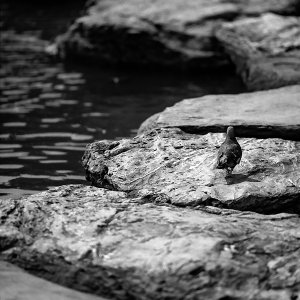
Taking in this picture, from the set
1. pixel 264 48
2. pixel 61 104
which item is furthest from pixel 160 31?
pixel 61 104

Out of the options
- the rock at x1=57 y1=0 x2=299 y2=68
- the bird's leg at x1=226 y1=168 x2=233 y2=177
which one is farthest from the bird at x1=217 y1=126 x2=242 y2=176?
the rock at x1=57 y1=0 x2=299 y2=68

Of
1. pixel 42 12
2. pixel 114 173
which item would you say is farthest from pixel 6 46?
pixel 114 173

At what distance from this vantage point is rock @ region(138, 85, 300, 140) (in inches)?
277

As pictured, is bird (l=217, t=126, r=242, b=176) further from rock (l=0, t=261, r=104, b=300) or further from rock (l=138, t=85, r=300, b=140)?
rock (l=0, t=261, r=104, b=300)

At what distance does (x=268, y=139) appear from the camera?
6605mm

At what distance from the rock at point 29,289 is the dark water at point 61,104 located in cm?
217

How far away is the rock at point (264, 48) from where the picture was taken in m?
10.1

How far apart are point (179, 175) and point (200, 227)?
44.9 inches

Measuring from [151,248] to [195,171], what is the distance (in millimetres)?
1512

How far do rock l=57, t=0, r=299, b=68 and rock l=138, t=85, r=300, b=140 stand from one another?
3.75 m

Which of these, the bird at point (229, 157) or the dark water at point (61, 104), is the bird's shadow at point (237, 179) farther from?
the dark water at point (61, 104)

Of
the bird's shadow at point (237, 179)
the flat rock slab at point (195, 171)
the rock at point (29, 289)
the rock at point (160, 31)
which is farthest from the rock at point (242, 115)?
the rock at point (160, 31)

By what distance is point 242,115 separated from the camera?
7.50m

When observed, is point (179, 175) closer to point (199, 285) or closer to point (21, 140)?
point (199, 285)
